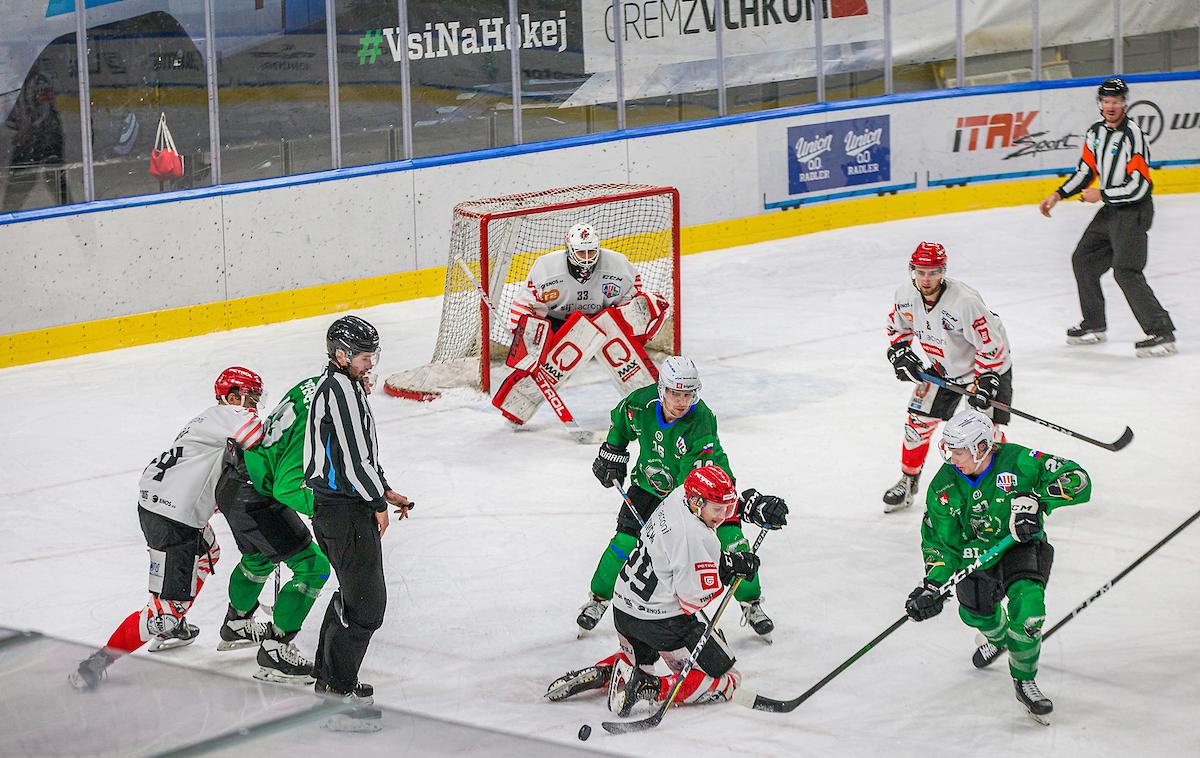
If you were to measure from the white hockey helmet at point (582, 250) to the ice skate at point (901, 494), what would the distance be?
1.95 meters

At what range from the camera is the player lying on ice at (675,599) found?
15.7ft

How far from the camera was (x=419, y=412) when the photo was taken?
8664 mm

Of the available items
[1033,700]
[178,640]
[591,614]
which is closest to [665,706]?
[591,614]

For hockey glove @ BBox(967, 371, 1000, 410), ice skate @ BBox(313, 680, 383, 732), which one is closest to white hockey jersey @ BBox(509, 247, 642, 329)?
hockey glove @ BBox(967, 371, 1000, 410)

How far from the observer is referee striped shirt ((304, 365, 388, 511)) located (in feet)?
15.5

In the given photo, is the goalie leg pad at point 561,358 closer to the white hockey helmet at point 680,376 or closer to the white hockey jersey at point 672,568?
the white hockey helmet at point 680,376

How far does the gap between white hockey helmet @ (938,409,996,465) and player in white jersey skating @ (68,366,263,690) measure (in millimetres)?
2172

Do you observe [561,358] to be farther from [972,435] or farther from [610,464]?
[972,435]

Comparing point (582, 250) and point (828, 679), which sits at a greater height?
point (582, 250)

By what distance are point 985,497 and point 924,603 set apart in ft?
1.31

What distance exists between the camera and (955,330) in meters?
6.79

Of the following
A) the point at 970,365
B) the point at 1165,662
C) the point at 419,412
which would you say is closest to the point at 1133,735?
the point at 1165,662

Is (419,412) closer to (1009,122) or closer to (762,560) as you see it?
(762,560)

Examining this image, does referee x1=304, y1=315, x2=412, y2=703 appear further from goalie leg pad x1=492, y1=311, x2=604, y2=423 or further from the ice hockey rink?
goalie leg pad x1=492, y1=311, x2=604, y2=423
